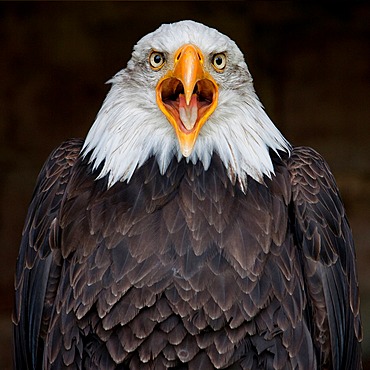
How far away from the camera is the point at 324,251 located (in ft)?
17.1

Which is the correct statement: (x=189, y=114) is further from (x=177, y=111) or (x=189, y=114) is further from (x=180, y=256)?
(x=180, y=256)

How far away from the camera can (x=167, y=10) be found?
26.4 feet

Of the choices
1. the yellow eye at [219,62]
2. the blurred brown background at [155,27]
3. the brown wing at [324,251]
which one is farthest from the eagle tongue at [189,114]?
the blurred brown background at [155,27]

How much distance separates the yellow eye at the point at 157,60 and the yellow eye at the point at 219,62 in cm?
20

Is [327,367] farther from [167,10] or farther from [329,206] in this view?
Result: [167,10]

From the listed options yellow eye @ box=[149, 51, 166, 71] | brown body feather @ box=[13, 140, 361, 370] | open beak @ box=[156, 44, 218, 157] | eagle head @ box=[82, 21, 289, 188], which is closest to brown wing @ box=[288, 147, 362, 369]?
brown body feather @ box=[13, 140, 361, 370]

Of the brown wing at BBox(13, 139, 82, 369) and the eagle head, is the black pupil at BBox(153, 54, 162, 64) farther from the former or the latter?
the brown wing at BBox(13, 139, 82, 369)

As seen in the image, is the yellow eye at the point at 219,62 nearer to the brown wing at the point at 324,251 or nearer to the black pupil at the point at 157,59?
the black pupil at the point at 157,59

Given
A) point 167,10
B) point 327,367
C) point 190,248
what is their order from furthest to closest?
point 167,10
point 327,367
point 190,248

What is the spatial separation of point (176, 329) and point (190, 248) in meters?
0.32

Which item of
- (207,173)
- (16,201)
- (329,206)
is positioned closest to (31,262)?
(207,173)

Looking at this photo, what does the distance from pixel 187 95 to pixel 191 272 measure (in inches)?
26.9

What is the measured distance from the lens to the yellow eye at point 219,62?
5117 mm

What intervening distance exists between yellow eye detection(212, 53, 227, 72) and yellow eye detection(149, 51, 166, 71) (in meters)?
0.20
